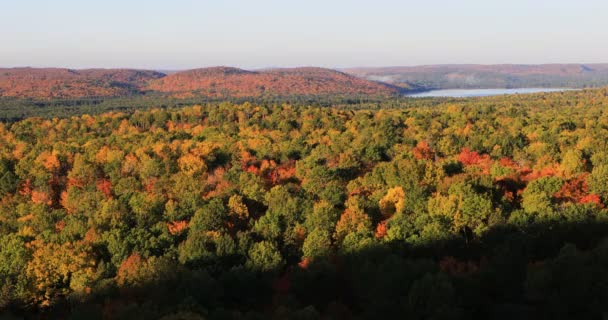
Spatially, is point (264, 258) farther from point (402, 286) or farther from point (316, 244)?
point (402, 286)

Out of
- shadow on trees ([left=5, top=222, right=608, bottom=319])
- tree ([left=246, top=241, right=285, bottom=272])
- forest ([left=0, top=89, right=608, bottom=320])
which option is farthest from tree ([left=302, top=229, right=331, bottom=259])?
tree ([left=246, top=241, right=285, bottom=272])

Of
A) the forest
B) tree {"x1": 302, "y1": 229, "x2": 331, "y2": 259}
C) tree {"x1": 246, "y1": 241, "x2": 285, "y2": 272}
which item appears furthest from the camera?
tree {"x1": 302, "y1": 229, "x2": 331, "y2": 259}

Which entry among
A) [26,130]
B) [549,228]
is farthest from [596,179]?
[26,130]

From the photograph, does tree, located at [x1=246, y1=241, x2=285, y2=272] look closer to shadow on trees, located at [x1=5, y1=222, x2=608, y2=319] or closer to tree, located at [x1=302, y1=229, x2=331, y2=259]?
shadow on trees, located at [x1=5, y1=222, x2=608, y2=319]

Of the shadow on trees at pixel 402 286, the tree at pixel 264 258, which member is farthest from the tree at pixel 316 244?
the tree at pixel 264 258

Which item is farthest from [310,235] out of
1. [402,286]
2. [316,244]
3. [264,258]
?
[402,286]
